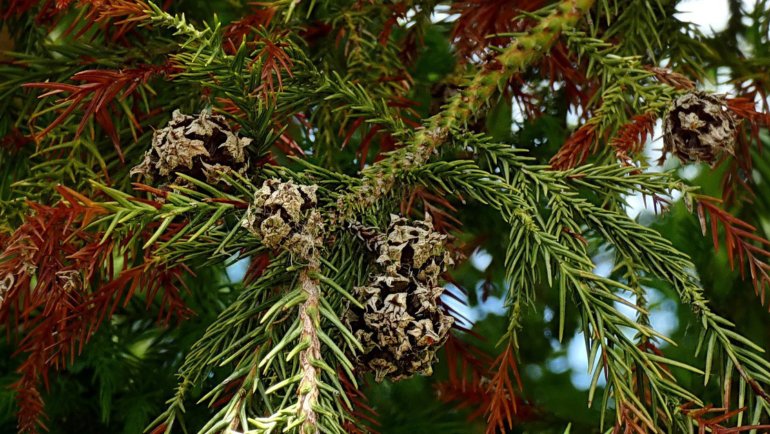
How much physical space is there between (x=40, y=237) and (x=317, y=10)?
1.47 feet

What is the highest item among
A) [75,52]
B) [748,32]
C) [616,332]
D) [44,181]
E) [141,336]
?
[748,32]

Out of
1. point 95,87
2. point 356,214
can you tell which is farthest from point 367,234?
point 95,87

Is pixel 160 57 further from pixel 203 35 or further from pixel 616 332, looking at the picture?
pixel 616 332

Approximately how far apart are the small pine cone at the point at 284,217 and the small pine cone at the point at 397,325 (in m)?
0.06

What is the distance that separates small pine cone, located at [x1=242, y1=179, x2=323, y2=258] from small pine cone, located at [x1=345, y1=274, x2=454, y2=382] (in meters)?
0.06

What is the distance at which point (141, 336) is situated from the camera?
1049 millimetres

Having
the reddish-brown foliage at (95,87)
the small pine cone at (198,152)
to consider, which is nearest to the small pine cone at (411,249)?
the small pine cone at (198,152)

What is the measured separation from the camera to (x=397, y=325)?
0.52 meters

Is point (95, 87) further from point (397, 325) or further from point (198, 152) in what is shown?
point (397, 325)

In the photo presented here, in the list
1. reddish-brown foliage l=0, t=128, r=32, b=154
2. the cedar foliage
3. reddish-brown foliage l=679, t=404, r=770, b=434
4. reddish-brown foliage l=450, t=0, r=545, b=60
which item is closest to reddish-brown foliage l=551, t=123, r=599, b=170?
the cedar foliage

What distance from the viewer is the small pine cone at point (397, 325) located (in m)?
0.52

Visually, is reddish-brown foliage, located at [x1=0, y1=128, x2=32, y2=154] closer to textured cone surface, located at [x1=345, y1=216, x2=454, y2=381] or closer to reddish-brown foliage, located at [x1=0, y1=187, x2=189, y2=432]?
reddish-brown foliage, located at [x1=0, y1=187, x2=189, y2=432]

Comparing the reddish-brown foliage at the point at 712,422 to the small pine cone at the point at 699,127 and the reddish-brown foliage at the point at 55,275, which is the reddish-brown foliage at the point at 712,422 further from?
the reddish-brown foliage at the point at 55,275

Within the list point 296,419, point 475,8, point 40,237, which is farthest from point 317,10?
point 296,419
